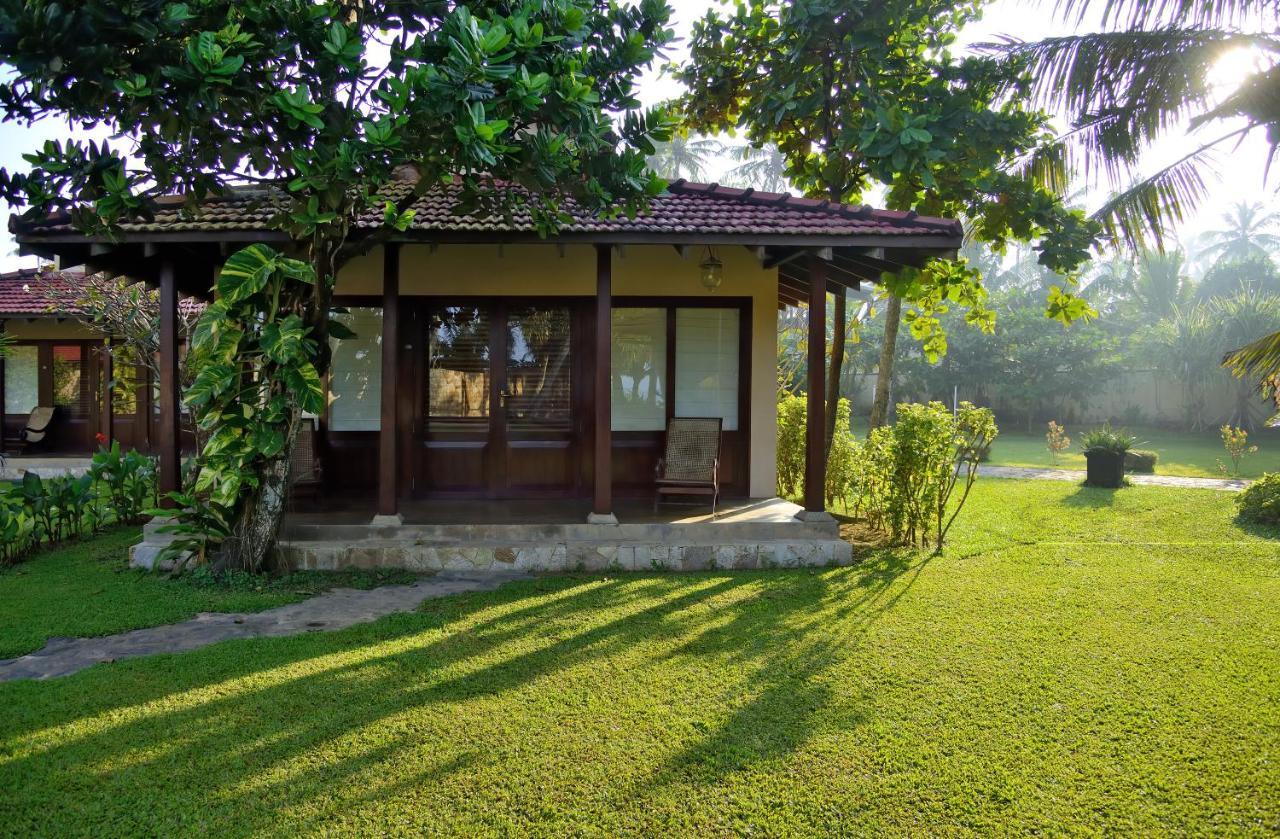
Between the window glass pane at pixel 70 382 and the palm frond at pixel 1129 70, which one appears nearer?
the palm frond at pixel 1129 70

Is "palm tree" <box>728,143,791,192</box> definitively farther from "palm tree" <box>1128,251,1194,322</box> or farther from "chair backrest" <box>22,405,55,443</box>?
"chair backrest" <box>22,405,55,443</box>

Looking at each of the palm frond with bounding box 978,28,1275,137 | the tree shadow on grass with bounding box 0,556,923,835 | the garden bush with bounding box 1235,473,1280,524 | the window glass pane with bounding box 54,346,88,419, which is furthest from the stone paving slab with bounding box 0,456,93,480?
the garden bush with bounding box 1235,473,1280,524

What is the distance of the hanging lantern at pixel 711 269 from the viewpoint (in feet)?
26.6

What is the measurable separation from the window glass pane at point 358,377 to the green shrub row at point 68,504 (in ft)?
7.11

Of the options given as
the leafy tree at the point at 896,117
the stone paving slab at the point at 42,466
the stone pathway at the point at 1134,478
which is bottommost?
the stone pathway at the point at 1134,478

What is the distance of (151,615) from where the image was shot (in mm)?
5316

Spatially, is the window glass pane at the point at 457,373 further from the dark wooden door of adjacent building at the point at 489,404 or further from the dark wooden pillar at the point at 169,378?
the dark wooden pillar at the point at 169,378

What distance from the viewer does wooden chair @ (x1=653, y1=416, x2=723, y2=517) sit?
295 inches

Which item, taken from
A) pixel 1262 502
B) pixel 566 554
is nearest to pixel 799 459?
pixel 566 554

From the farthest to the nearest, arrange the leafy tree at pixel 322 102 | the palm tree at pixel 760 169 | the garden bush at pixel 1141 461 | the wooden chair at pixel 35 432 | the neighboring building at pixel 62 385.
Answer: the palm tree at pixel 760 169
the garden bush at pixel 1141 461
the neighboring building at pixel 62 385
the wooden chair at pixel 35 432
the leafy tree at pixel 322 102

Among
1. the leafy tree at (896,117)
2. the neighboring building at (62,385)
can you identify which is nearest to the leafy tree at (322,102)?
the leafy tree at (896,117)

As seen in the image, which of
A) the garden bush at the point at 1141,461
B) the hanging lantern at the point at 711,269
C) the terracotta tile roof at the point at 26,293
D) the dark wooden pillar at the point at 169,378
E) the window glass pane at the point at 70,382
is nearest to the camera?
the dark wooden pillar at the point at 169,378

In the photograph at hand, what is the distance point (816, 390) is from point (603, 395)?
6.72ft

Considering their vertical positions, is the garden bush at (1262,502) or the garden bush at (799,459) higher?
the garden bush at (799,459)
